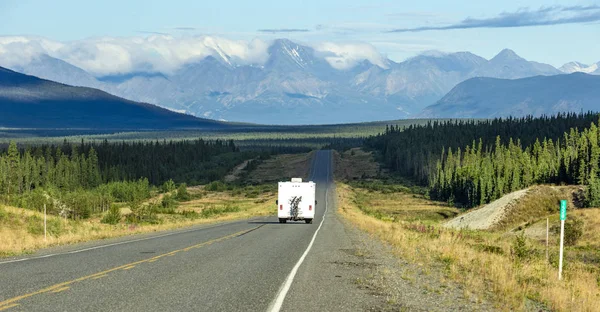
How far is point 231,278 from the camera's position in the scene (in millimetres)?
19562

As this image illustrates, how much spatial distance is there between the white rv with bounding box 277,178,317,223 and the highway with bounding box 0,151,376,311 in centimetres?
2718

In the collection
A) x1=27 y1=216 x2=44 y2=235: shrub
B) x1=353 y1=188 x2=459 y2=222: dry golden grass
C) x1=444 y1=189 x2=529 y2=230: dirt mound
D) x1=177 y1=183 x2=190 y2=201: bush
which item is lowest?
x1=177 y1=183 x2=190 y2=201: bush

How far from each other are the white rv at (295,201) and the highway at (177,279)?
27.2 metres

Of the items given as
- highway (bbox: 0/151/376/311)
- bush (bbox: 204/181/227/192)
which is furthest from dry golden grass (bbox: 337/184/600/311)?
bush (bbox: 204/181/227/192)

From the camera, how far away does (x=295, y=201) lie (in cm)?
5806

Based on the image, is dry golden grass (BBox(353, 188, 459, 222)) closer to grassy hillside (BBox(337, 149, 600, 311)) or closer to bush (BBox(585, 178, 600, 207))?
bush (BBox(585, 178, 600, 207))

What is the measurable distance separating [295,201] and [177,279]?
128 feet

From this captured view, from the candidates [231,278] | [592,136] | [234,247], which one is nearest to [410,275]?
[231,278]

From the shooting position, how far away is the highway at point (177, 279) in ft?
50.2

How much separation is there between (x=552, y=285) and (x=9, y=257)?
17485 mm

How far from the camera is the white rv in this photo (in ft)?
189

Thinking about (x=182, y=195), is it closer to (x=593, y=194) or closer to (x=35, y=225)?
(x=593, y=194)

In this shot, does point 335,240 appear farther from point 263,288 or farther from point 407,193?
point 407,193

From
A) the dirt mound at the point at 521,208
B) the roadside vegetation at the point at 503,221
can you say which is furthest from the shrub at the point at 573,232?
the dirt mound at the point at 521,208
